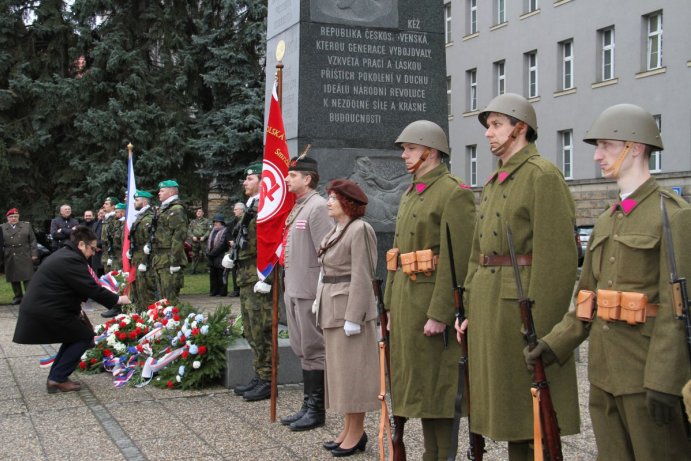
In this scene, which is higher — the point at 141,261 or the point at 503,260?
the point at 503,260

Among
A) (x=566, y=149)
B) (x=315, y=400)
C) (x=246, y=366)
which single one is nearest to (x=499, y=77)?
(x=566, y=149)

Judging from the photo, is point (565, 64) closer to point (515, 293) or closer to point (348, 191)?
point (348, 191)

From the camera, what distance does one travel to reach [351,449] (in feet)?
19.0

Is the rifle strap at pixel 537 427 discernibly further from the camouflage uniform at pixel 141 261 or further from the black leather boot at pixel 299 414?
the camouflage uniform at pixel 141 261

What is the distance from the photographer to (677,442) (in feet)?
11.1

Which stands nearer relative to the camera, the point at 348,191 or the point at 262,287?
the point at 348,191

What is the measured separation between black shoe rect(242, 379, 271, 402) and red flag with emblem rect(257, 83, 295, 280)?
1053 millimetres

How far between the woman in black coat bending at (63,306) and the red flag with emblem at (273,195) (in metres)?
2.05

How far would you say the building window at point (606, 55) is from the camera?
30.8 m

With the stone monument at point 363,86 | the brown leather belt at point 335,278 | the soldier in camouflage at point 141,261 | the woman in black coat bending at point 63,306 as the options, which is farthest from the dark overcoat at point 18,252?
the brown leather belt at point 335,278

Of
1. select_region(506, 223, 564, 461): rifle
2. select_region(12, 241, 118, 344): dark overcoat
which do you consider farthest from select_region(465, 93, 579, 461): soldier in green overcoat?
select_region(12, 241, 118, 344): dark overcoat

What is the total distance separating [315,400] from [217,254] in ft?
35.7

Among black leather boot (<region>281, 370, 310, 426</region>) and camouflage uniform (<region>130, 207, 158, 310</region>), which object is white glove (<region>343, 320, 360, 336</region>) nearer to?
black leather boot (<region>281, 370, 310, 426</region>)

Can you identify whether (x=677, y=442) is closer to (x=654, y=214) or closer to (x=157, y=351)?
(x=654, y=214)
